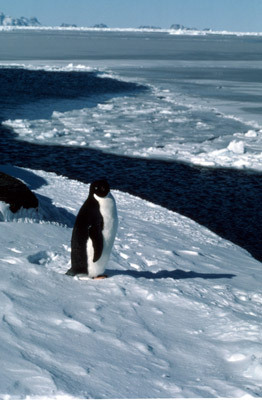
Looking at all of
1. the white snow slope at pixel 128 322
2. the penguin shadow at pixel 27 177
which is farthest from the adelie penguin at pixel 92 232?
the penguin shadow at pixel 27 177

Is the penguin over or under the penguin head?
under

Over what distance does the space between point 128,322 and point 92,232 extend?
948 millimetres

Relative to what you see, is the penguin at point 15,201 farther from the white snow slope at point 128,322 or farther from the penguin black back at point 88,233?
the penguin black back at point 88,233

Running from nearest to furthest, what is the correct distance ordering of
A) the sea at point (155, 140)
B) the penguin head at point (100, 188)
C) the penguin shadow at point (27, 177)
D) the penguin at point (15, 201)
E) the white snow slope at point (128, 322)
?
the white snow slope at point (128, 322) < the penguin head at point (100, 188) < the penguin at point (15, 201) < the penguin shadow at point (27, 177) < the sea at point (155, 140)

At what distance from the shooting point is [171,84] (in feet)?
80.8

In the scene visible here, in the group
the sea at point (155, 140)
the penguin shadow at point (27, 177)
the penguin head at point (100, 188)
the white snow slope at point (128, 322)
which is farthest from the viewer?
the sea at point (155, 140)

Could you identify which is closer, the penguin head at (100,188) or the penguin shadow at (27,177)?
the penguin head at (100,188)

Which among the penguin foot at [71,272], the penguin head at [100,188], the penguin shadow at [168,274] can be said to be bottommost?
the penguin shadow at [168,274]

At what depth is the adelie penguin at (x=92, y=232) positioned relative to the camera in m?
4.13

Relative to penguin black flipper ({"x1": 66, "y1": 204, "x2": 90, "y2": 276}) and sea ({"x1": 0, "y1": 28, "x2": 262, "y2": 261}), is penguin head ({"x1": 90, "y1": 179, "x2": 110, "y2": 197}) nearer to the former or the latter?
penguin black flipper ({"x1": 66, "y1": 204, "x2": 90, "y2": 276})

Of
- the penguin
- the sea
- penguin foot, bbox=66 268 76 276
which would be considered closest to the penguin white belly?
penguin foot, bbox=66 268 76 276

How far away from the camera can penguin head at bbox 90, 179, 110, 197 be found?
159 inches

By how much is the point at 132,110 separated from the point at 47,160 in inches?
266

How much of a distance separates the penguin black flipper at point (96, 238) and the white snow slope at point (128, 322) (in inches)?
10.0
